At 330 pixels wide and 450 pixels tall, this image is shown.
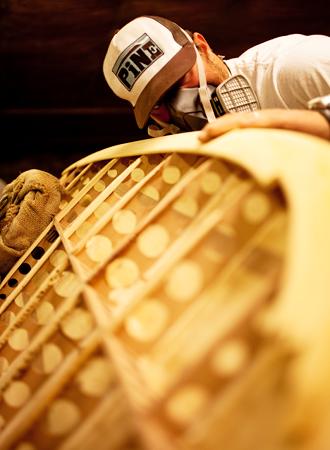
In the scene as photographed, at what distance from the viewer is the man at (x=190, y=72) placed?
74.6 inches

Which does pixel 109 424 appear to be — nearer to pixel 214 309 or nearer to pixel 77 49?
pixel 214 309

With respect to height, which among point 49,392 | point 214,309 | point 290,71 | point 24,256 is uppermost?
point 290,71

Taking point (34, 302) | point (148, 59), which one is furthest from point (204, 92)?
point (34, 302)

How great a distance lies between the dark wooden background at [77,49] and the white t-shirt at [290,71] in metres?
1.57

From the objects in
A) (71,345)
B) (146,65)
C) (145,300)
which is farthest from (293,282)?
(146,65)

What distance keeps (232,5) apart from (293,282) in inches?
132

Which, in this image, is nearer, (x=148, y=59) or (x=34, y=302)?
(x=34, y=302)

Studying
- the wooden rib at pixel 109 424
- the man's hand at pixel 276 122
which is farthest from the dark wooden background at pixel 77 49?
the wooden rib at pixel 109 424

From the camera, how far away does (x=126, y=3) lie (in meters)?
3.38

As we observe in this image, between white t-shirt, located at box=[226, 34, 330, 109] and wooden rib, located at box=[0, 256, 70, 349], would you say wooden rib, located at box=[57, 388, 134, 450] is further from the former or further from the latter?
white t-shirt, located at box=[226, 34, 330, 109]

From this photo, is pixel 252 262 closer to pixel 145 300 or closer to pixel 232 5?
pixel 145 300

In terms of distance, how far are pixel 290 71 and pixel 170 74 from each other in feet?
1.82

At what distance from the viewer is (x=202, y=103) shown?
2.03m

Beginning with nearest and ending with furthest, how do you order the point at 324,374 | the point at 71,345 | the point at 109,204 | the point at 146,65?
the point at 324,374 < the point at 71,345 < the point at 109,204 < the point at 146,65
